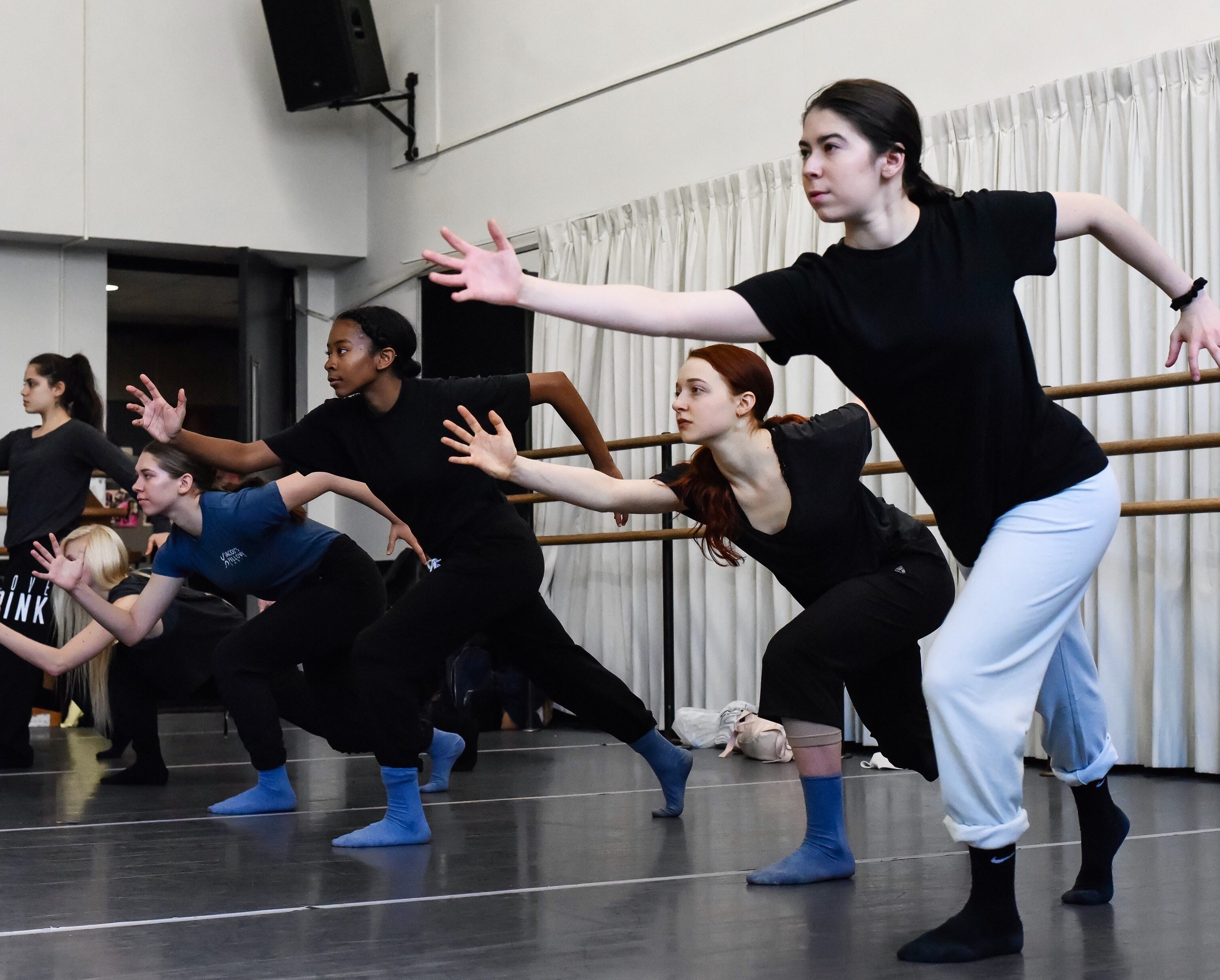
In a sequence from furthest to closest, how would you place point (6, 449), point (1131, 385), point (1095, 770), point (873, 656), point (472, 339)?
point (472, 339), point (6, 449), point (1131, 385), point (873, 656), point (1095, 770)

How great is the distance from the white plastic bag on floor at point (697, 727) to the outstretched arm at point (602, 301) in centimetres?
327

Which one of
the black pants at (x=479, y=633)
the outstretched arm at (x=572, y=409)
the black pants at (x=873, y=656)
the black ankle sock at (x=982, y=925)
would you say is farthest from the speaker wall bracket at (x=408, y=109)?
the black ankle sock at (x=982, y=925)

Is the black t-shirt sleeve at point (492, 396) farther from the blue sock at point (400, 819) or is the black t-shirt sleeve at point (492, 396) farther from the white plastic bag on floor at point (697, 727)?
the white plastic bag on floor at point (697, 727)

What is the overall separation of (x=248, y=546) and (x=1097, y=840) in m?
2.14

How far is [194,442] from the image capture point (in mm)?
3420

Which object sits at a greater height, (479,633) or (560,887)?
(479,633)

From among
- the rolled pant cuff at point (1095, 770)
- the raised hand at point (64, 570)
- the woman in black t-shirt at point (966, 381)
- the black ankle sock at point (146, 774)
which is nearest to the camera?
the woman in black t-shirt at point (966, 381)

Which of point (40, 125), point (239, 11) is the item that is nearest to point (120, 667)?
point (40, 125)

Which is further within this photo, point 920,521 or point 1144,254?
point 920,521

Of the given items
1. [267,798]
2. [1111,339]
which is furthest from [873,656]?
[1111,339]

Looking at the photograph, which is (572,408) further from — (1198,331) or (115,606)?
(1198,331)

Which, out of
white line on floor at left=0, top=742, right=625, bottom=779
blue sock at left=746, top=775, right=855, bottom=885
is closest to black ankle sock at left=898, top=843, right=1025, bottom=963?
blue sock at left=746, top=775, right=855, bottom=885

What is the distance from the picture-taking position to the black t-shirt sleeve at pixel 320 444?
323 centimetres

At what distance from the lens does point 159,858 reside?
2.86m
